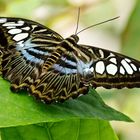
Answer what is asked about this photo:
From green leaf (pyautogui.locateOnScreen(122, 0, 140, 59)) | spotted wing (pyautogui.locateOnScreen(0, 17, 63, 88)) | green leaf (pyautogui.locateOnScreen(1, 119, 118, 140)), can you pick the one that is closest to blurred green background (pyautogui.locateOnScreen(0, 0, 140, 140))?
green leaf (pyautogui.locateOnScreen(122, 0, 140, 59))

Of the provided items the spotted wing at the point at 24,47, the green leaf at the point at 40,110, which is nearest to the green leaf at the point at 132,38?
the spotted wing at the point at 24,47

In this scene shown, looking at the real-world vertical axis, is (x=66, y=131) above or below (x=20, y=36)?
below

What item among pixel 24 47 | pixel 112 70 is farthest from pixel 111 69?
pixel 24 47

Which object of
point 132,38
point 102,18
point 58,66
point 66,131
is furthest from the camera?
point 102,18

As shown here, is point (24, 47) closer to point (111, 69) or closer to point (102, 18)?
point (111, 69)

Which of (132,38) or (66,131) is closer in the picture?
(66,131)

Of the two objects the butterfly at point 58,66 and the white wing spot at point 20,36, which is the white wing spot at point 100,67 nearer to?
the butterfly at point 58,66

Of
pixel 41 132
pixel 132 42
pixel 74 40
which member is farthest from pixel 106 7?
pixel 41 132
